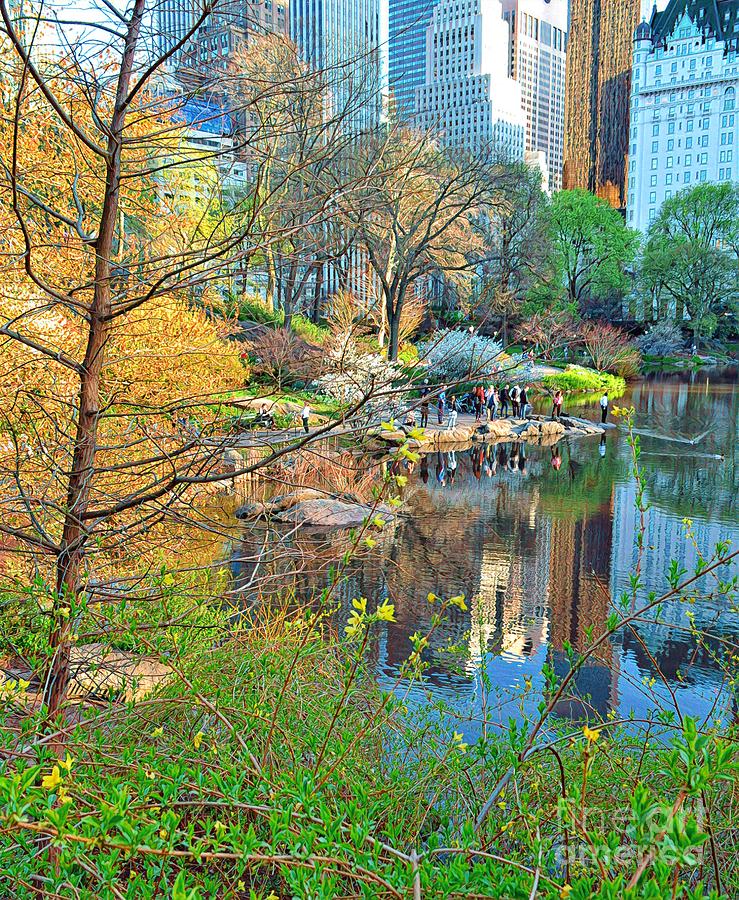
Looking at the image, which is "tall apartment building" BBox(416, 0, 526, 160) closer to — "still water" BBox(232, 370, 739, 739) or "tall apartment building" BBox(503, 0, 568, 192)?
"tall apartment building" BBox(503, 0, 568, 192)

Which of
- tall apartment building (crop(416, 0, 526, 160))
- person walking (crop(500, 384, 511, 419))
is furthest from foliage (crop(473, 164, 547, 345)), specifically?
tall apartment building (crop(416, 0, 526, 160))

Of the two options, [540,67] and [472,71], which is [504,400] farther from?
[540,67]

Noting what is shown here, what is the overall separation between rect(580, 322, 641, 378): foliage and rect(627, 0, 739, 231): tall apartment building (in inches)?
1825

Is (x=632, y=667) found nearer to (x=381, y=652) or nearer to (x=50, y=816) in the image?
(x=381, y=652)

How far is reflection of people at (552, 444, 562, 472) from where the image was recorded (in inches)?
832

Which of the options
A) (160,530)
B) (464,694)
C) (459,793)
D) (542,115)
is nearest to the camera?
(459,793)

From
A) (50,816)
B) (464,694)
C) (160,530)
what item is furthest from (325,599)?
(464,694)

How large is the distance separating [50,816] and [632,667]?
8.12 metres

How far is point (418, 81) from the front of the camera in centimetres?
11531

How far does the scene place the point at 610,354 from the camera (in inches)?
1774

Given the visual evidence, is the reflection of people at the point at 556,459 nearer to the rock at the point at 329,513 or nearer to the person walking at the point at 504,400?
the person walking at the point at 504,400

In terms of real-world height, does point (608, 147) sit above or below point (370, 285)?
above

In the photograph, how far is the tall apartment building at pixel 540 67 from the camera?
169625 millimetres

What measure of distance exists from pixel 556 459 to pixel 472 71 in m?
126
